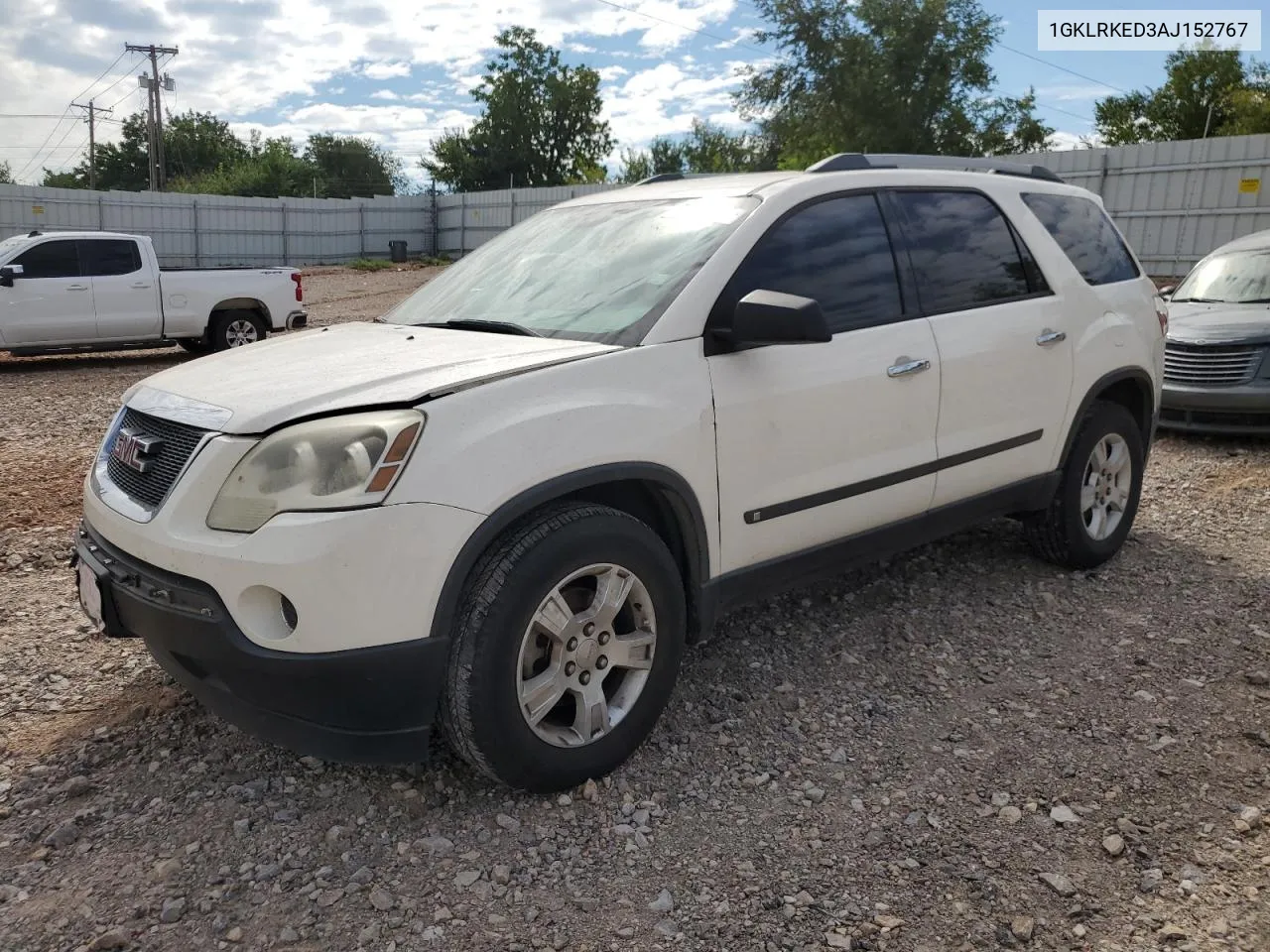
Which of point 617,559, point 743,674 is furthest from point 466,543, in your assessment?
point 743,674

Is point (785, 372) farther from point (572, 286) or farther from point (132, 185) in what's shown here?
point (132, 185)

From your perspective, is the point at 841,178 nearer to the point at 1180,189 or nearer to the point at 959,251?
the point at 959,251

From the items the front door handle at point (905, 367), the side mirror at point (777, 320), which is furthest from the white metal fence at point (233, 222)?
the side mirror at point (777, 320)

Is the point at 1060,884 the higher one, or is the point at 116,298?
the point at 116,298

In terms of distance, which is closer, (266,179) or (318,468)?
(318,468)

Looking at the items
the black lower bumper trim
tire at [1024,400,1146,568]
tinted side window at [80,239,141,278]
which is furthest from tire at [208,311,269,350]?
the black lower bumper trim

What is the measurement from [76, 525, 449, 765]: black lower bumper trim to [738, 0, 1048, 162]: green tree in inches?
1439

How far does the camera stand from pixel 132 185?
68.4 metres

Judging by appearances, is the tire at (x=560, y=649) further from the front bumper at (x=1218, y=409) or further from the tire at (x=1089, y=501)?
the front bumper at (x=1218, y=409)

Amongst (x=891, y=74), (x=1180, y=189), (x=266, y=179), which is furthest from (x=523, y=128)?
(x=1180, y=189)

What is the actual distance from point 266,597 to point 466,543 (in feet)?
1.66

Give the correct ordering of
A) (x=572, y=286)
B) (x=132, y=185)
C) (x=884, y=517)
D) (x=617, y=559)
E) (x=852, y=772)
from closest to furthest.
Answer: (x=617, y=559)
(x=852, y=772)
(x=572, y=286)
(x=884, y=517)
(x=132, y=185)

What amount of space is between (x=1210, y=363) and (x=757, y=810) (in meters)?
6.68

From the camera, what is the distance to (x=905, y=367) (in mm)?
3695
